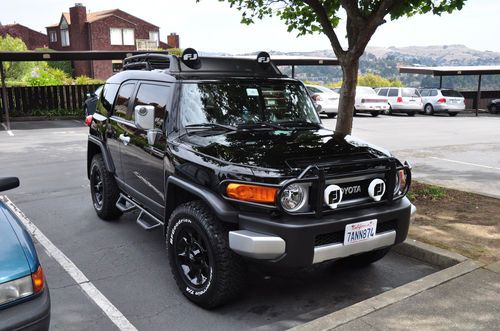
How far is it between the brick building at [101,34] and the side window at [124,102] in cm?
5137

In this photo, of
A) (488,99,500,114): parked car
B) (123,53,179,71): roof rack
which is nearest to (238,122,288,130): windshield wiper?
(123,53,179,71): roof rack

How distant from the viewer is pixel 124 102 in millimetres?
5598

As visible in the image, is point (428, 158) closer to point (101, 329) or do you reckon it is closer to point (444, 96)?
point (101, 329)

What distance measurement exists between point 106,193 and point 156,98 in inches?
72.2

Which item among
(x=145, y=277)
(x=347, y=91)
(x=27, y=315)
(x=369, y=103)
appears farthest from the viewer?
(x=369, y=103)

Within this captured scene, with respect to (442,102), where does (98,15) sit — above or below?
above

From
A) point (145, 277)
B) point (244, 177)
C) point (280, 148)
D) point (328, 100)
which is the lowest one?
point (145, 277)

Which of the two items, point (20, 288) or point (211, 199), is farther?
point (211, 199)

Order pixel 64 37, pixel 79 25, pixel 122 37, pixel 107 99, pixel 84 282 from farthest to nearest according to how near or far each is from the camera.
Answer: pixel 64 37 < pixel 122 37 < pixel 79 25 < pixel 107 99 < pixel 84 282

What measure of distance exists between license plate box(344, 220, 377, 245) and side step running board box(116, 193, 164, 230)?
1.88m

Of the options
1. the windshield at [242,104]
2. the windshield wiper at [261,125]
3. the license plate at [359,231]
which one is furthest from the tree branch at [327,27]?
the license plate at [359,231]

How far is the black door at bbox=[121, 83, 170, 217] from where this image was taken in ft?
15.0

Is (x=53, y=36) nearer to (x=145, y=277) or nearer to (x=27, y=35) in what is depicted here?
(x=27, y=35)

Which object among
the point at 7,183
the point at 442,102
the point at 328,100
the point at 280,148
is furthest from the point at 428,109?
the point at 7,183
